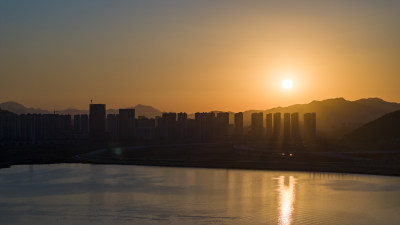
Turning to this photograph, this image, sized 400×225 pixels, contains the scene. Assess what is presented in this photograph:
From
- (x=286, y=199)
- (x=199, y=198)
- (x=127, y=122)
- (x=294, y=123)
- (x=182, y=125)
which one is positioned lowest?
(x=199, y=198)

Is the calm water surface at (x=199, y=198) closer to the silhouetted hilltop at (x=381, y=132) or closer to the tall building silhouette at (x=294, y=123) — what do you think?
the silhouetted hilltop at (x=381, y=132)

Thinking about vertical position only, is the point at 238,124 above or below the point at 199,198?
above

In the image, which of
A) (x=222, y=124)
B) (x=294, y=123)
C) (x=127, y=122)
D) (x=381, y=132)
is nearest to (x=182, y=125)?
(x=222, y=124)

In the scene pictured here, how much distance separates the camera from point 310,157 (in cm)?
7381

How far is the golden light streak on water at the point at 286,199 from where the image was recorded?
31.9 metres

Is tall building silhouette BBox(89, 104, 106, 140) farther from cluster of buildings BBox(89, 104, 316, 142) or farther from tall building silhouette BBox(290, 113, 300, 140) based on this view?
tall building silhouette BBox(290, 113, 300, 140)

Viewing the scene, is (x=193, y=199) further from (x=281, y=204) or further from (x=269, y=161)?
(x=269, y=161)

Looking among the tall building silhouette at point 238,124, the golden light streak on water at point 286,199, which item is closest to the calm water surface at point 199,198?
the golden light streak on water at point 286,199

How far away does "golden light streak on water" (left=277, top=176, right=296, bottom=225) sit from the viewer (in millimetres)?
31906

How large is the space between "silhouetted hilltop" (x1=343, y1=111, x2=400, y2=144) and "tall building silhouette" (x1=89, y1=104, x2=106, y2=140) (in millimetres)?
78397

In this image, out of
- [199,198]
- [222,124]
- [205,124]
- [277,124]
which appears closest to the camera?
[199,198]

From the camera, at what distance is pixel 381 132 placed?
363 feet

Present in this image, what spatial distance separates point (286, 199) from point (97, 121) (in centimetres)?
13275

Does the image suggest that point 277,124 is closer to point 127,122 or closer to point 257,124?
point 257,124
